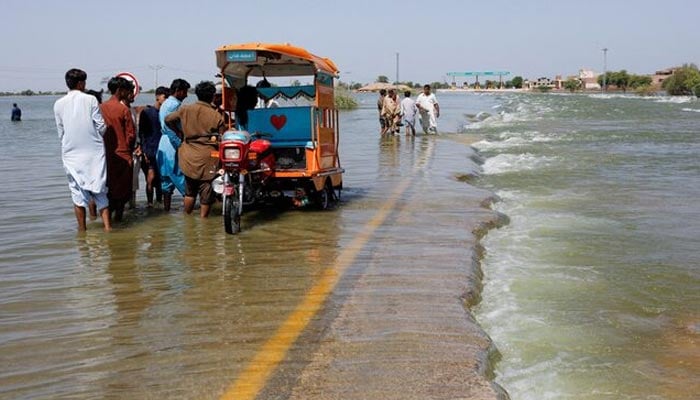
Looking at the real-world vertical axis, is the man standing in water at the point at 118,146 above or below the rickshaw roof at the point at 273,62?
below

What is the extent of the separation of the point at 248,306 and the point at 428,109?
19484mm

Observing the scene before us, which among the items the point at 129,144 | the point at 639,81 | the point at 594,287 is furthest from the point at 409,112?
the point at 639,81

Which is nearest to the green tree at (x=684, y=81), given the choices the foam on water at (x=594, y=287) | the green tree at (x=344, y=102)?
the green tree at (x=344, y=102)

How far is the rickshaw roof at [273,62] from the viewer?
8.44 meters

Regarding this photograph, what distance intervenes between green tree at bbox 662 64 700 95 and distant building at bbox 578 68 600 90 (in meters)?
73.8

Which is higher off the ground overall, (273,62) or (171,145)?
(273,62)

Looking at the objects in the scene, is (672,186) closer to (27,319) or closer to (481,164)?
(481,164)

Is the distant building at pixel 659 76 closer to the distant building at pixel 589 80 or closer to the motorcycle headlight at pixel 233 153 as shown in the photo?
the distant building at pixel 589 80

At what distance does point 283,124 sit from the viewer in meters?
9.49

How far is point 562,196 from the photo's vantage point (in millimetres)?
11406

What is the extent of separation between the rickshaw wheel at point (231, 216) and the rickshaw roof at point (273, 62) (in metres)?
1.80

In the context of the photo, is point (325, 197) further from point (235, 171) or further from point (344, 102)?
point (344, 102)

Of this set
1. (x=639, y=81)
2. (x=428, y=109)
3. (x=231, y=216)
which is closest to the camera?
(x=231, y=216)

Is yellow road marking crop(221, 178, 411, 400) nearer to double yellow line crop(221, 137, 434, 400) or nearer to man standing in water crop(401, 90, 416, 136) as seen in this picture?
double yellow line crop(221, 137, 434, 400)
